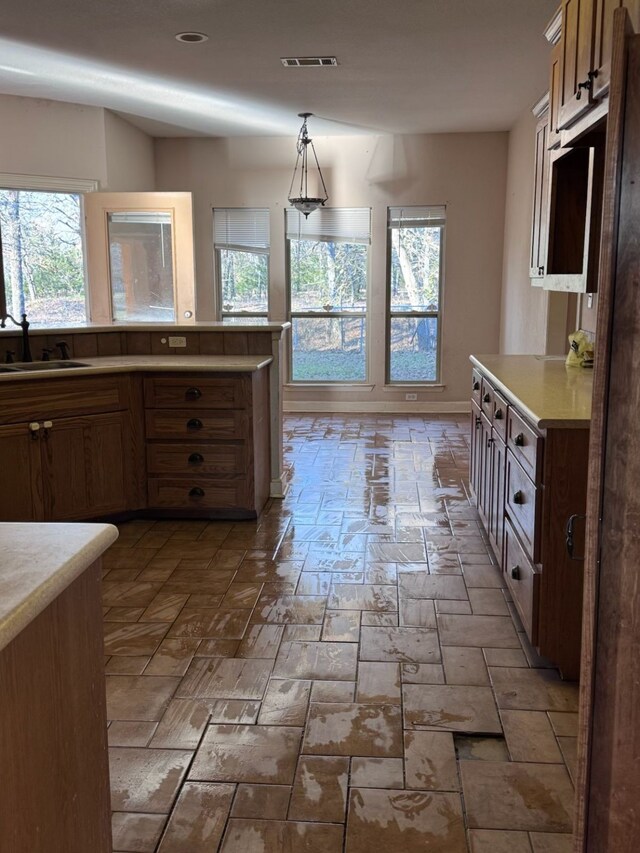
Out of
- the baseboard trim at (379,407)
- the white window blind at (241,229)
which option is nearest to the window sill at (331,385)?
the baseboard trim at (379,407)

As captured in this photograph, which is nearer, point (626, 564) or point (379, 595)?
point (626, 564)

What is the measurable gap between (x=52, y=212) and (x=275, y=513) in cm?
379

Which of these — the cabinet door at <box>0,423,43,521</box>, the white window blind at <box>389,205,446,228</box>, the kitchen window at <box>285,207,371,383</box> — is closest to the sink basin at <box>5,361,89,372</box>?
the cabinet door at <box>0,423,43,521</box>

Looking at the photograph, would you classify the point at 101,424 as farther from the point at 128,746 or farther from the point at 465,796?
the point at 465,796

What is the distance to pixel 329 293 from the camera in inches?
316

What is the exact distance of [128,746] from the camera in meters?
2.22

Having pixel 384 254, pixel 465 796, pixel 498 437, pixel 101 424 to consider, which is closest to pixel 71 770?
pixel 465 796

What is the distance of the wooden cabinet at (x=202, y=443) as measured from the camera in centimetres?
418

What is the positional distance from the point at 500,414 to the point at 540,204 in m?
1.75

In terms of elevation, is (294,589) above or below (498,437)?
below

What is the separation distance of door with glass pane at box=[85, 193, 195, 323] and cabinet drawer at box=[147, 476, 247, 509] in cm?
305

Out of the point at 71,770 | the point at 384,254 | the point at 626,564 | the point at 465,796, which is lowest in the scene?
the point at 465,796

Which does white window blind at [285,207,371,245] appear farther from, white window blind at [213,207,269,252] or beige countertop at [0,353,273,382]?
beige countertop at [0,353,273,382]

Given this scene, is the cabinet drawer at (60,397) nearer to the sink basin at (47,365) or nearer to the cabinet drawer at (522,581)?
the sink basin at (47,365)
